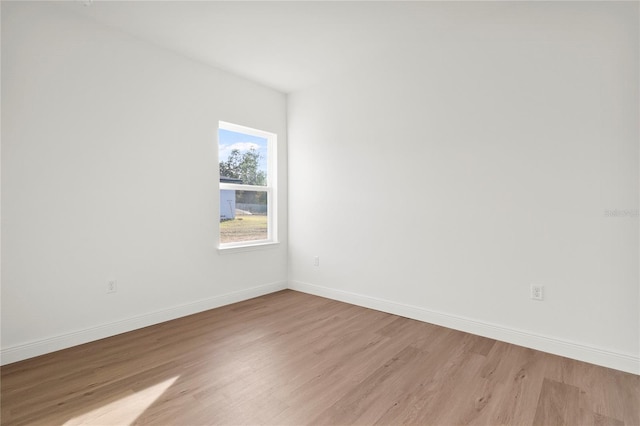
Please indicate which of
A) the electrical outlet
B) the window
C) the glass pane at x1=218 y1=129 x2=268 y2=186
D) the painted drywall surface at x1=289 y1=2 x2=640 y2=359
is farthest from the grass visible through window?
the electrical outlet

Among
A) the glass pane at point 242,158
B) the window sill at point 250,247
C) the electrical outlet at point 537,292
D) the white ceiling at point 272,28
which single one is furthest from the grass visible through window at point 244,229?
the electrical outlet at point 537,292

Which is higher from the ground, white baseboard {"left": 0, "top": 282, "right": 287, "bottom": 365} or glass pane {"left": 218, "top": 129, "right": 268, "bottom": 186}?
glass pane {"left": 218, "top": 129, "right": 268, "bottom": 186}

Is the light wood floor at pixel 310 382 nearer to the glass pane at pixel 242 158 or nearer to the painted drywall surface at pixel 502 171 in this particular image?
the painted drywall surface at pixel 502 171

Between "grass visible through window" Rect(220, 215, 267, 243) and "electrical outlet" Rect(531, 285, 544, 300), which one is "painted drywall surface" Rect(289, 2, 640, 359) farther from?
"grass visible through window" Rect(220, 215, 267, 243)

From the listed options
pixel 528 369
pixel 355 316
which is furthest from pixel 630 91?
pixel 355 316

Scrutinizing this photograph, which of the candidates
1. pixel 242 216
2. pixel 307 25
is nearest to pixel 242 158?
pixel 242 216

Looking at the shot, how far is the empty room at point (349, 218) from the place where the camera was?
202 cm

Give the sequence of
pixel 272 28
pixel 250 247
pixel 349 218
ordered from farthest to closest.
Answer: pixel 250 247 → pixel 349 218 → pixel 272 28

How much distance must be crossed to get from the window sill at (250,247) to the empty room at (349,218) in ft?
0.51

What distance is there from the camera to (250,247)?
155 inches

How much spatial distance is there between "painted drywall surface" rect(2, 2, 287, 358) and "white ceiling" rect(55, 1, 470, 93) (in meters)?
0.23

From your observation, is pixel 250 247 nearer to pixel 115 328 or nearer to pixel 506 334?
pixel 115 328

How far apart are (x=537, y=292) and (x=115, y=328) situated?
359 cm

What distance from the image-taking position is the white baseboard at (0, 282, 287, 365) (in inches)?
92.6
